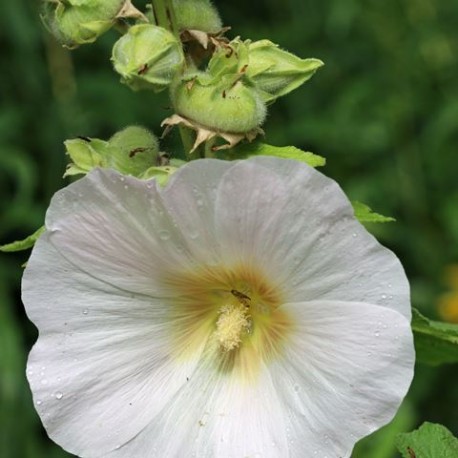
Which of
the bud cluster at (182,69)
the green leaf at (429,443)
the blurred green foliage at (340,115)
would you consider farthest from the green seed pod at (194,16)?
the blurred green foliage at (340,115)

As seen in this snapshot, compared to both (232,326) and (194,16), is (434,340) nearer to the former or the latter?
(232,326)

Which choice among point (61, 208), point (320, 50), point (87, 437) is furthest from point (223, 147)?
point (320, 50)

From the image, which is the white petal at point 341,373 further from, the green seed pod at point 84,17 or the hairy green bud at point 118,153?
the green seed pod at point 84,17

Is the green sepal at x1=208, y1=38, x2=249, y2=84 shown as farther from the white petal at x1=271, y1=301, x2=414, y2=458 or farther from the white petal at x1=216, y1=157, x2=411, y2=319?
the white petal at x1=271, y1=301, x2=414, y2=458

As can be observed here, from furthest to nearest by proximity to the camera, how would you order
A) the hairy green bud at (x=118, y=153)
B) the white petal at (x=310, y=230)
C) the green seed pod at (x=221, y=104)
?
the hairy green bud at (x=118, y=153) < the green seed pod at (x=221, y=104) < the white petal at (x=310, y=230)

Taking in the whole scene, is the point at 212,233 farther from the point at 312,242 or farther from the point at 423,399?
the point at 423,399

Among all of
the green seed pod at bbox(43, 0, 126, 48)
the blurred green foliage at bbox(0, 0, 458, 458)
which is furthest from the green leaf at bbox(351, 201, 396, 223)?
the blurred green foliage at bbox(0, 0, 458, 458)
